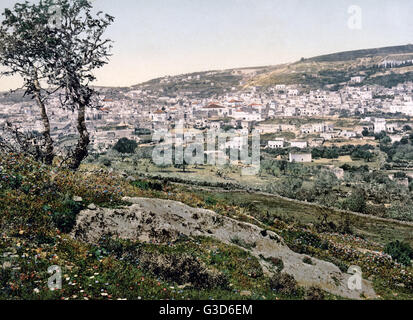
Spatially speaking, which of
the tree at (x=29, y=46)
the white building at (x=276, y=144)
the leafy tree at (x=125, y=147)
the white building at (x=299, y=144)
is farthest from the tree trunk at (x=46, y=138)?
the white building at (x=299, y=144)

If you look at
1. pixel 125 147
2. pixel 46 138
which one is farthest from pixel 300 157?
pixel 46 138

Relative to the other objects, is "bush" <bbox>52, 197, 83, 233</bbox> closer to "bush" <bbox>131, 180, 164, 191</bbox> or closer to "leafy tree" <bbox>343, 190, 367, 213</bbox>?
"bush" <bbox>131, 180, 164, 191</bbox>

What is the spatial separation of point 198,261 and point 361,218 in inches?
1295

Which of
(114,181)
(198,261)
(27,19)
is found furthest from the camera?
(27,19)

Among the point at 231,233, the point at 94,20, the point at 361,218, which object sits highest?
the point at 94,20

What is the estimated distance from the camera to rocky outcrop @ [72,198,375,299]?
10.7m

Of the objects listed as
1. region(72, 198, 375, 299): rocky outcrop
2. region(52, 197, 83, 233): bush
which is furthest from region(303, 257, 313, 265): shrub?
region(52, 197, 83, 233): bush

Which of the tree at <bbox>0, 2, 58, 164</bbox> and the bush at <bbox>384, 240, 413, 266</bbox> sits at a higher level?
the tree at <bbox>0, 2, 58, 164</bbox>

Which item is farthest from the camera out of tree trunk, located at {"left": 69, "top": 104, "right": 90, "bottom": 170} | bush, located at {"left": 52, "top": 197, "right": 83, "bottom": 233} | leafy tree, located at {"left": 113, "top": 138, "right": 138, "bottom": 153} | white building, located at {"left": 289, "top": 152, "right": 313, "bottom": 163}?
white building, located at {"left": 289, "top": 152, "right": 313, "bottom": 163}

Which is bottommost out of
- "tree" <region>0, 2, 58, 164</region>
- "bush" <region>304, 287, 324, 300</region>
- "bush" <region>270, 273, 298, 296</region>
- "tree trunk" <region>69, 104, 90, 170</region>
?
"bush" <region>304, 287, 324, 300</region>

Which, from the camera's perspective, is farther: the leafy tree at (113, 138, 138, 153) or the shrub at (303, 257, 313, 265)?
the leafy tree at (113, 138, 138, 153)

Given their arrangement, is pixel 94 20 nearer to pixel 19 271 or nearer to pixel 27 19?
pixel 27 19
